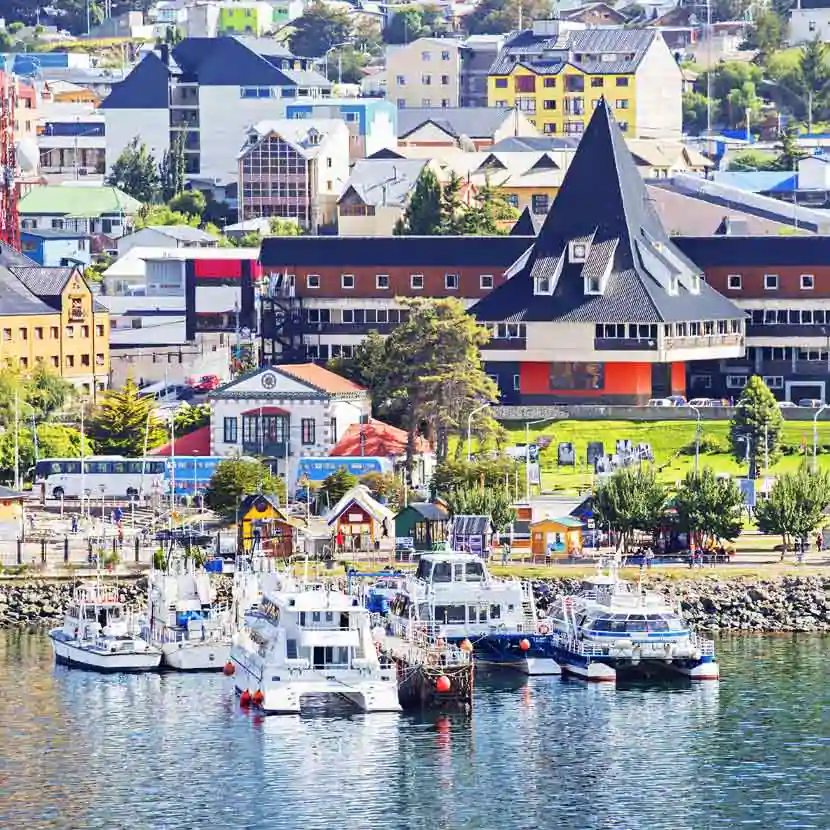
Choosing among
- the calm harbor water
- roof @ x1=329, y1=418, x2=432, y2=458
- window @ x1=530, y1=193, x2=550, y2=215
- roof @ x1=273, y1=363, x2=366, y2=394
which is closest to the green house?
roof @ x1=329, y1=418, x2=432, y2=458

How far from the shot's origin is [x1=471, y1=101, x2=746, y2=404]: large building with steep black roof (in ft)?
447

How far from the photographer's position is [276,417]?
415 feet

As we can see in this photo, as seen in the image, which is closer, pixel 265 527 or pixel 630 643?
pixel 630 643

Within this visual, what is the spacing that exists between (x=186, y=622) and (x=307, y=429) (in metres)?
30.9

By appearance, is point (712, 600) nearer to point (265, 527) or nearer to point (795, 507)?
point (795, 507)

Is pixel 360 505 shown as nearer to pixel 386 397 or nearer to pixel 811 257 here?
pixel 386 397

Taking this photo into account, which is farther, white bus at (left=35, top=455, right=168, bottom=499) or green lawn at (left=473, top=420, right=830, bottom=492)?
green lawn at (left=473, top=420, right=830, bottom=492)

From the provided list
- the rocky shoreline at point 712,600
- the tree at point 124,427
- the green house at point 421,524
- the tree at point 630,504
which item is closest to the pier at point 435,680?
the rocky shoreline at point 712,600

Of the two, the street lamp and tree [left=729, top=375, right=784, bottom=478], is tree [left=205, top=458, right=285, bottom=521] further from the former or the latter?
the street lamp

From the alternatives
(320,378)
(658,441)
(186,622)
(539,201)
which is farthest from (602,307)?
(539,201)

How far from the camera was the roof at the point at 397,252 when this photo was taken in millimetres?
145625

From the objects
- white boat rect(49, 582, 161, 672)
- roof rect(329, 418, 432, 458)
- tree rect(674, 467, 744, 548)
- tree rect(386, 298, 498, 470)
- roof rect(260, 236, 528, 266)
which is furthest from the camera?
roof rect(260, 236, 528, 266)

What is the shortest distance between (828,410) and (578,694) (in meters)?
43.8

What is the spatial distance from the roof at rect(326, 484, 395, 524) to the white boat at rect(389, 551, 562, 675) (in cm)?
1486
